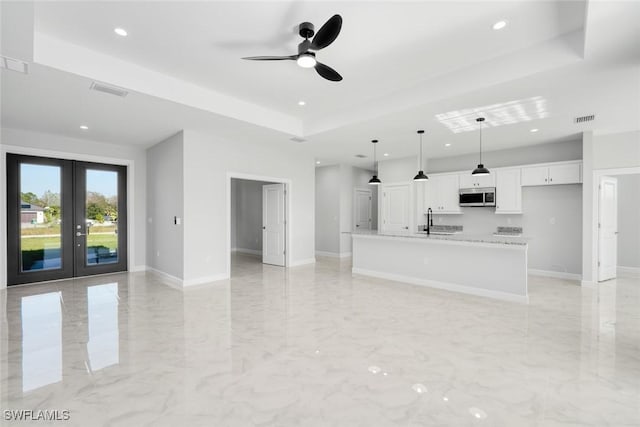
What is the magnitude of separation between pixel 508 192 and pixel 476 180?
0.71 m

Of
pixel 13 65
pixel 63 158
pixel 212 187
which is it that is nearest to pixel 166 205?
pixel 212 187

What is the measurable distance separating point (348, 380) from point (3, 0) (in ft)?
12.5

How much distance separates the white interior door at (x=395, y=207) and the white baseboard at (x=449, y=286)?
2307mm

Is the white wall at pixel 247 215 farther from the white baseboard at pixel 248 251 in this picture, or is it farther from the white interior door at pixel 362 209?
the white interior door at pixel 362 209

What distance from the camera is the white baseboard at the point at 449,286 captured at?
4527mm

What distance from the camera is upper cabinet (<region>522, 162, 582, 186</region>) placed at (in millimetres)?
5895

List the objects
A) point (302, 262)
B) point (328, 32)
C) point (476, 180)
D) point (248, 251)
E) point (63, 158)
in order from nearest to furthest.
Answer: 1. point (328, 32)
2. point (63, 158)
3. point (476, 180)
4. point (302, 262)
5. point (248, 251)

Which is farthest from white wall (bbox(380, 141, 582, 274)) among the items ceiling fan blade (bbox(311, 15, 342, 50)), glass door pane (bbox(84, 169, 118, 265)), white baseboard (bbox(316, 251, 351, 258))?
glass door pane (bbox(84, 169, 118, 265))

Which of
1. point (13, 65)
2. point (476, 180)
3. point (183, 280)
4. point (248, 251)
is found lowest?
point (248, 251)

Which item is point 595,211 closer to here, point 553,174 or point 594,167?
point 594,167

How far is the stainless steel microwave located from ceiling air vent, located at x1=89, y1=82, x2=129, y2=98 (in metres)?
6.85

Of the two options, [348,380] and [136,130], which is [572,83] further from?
[136,130]

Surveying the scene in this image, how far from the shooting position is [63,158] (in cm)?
595

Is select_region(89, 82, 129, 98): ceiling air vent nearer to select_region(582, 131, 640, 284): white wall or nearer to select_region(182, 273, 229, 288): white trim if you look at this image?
select_region(182, 273, 229, 288): white trim
